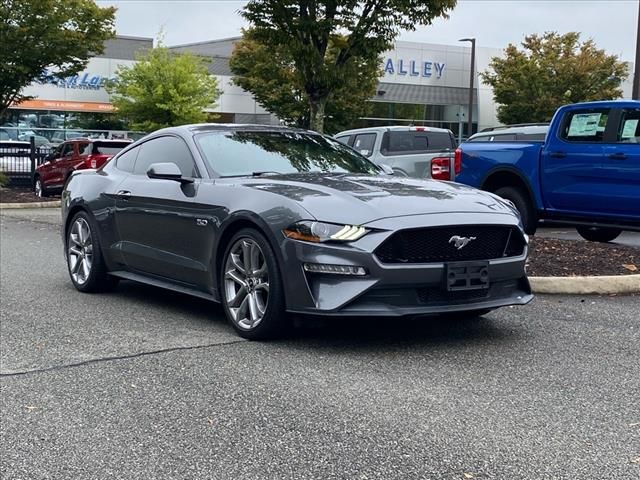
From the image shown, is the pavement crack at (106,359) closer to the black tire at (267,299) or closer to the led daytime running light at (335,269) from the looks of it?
the black tire at (267,299)

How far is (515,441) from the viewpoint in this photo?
4.02 m

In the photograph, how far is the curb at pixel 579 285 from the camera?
7969 mm

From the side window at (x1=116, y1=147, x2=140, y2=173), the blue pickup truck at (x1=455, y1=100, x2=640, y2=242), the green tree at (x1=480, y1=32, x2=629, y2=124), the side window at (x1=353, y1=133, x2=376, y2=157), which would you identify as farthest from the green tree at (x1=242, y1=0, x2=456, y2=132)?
the green tree at (x1=480, y1=32, x2=629, y2=124)

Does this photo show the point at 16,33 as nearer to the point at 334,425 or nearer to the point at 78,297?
the point at 78,297

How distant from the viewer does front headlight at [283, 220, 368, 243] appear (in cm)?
549

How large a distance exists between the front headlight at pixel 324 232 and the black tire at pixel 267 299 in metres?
0.26

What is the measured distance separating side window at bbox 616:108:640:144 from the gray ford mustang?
4480 mm

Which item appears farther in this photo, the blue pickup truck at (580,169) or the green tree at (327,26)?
the green tree at (327,26)

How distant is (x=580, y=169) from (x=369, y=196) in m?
5.65

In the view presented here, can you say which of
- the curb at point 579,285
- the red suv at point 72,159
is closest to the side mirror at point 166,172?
the curb at point 579,285

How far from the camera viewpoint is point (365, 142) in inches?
632

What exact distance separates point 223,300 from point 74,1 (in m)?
20.3

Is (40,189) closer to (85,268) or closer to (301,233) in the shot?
(85,268)

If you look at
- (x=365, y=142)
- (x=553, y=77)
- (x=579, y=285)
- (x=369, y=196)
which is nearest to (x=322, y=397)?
(x=369, y=196)
